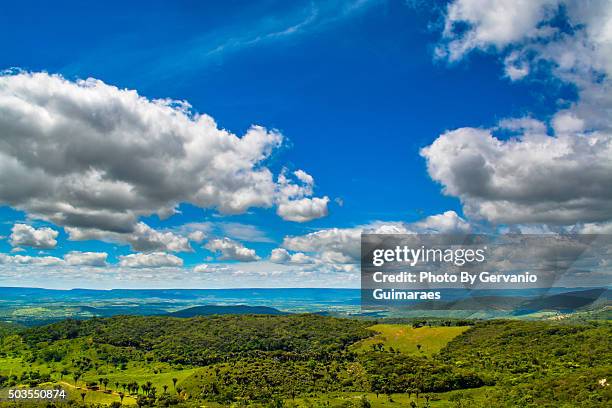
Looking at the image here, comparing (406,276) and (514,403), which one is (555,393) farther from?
(406,276)

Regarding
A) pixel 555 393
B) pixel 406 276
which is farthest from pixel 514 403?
pixel 406 276

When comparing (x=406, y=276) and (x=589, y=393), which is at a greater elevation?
(x=406, y=276)

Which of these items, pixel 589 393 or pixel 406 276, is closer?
pixel 589 393

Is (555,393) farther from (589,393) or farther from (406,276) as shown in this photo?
(406,276)

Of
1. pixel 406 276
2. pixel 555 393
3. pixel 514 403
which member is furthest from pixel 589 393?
pixel 406 276

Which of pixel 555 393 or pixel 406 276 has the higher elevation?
pixel 406 276

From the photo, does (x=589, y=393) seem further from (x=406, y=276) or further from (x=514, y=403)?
(x=406, y=276)

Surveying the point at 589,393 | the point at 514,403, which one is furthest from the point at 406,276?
the point at 589,393
